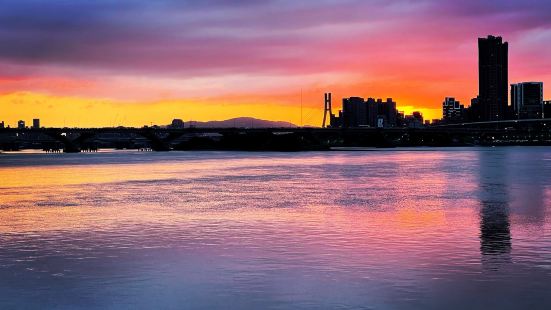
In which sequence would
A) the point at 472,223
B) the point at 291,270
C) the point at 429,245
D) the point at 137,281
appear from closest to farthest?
the point at 137,281, the point at 291,270, the point at 429,245, the point at 472,223

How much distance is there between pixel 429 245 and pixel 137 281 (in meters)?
11.5

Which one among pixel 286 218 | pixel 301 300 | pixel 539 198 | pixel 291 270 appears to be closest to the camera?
pixel 301 300

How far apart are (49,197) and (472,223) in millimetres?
31948

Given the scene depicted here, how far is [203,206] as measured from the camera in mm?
41531

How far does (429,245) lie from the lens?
82.3 feet

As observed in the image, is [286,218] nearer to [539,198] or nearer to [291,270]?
[291,270]

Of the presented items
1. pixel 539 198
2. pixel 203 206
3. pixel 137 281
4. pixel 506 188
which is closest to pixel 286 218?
pixel 203 206

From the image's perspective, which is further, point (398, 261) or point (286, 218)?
point (286, 218)

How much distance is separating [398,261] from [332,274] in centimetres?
302

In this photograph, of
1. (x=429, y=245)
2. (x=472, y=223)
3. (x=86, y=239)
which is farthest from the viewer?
(x=472, y=223)

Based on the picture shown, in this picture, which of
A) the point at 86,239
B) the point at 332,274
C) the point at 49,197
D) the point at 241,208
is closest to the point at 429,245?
the point at 332,274

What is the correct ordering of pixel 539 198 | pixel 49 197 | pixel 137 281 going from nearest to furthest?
pixel 137 281 → pixel 539 198 → pixel 49 197

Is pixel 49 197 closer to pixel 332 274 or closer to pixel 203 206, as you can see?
pixel 203 206

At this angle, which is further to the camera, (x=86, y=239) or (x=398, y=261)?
(x=86, y=239)
